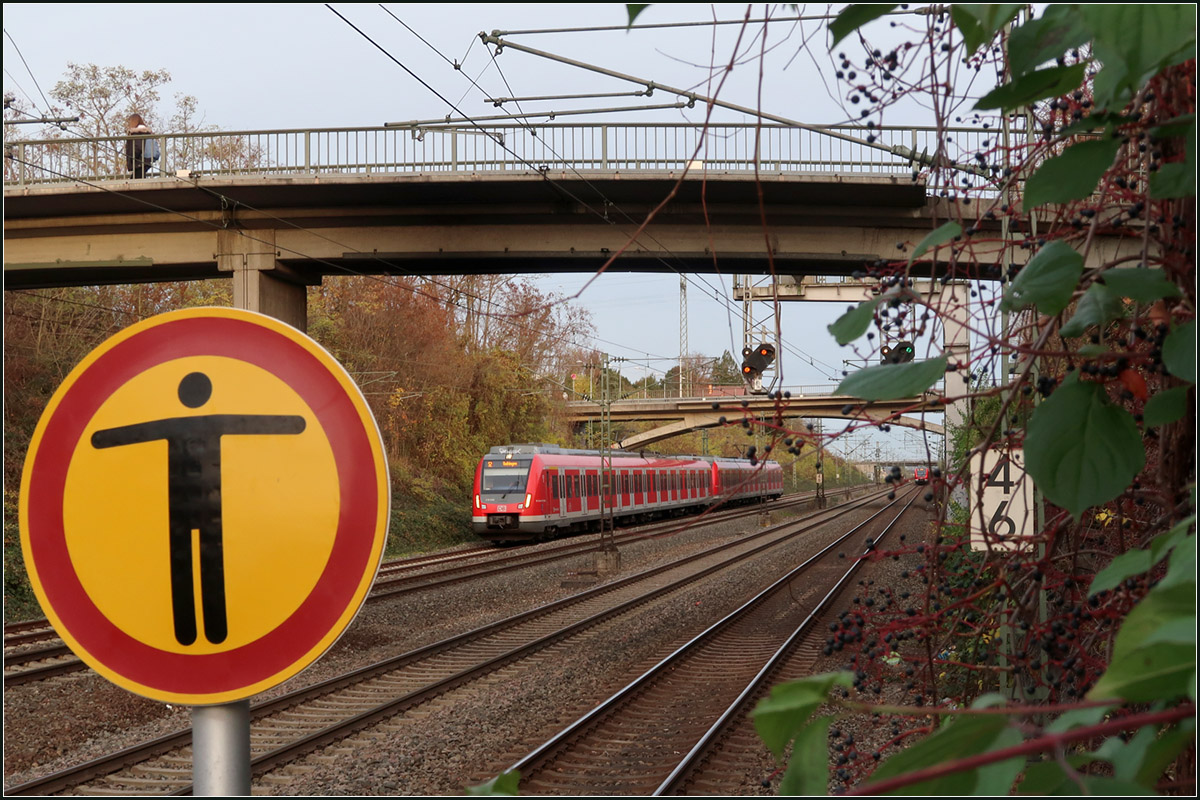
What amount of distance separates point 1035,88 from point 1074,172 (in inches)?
4.8

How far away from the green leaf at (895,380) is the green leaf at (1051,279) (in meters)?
0.17

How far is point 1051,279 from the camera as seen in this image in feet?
4.64

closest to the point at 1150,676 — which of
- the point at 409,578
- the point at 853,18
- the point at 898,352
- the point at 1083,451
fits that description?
the point at 1083,451

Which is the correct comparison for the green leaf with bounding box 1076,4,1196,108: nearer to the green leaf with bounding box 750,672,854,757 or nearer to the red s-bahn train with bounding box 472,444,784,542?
the green leaf with bounding box 750,672,854,757

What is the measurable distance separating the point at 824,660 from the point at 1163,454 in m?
11.8

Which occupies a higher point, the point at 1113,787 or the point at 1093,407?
the point at 1093,407

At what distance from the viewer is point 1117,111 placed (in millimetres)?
1256

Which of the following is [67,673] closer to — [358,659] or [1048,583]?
[358,659]

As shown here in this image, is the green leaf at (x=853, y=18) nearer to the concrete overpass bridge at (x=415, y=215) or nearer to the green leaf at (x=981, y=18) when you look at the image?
the green leaf at (x=981, y=18)

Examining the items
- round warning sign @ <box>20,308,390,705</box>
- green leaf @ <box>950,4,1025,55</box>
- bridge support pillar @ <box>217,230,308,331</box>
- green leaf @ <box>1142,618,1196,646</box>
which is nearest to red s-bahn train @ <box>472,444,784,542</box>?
bridge support pillar @ <box>217,230,308,331</box>

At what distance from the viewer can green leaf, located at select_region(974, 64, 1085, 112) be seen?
1274 mm

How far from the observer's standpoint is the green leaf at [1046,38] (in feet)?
4.02

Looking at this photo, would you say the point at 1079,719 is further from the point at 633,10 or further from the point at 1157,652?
the point at 633,10

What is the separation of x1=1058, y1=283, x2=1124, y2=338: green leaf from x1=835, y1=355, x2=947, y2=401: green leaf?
250 mm
